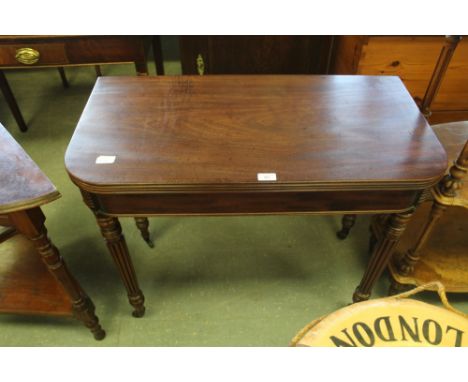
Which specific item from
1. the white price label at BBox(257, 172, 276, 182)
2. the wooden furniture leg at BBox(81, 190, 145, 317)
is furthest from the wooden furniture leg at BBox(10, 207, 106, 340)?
the white price label at BBox(257, 172, 276, 182)

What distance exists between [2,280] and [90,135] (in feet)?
2.25

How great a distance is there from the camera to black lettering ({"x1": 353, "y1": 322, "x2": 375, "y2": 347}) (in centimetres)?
71

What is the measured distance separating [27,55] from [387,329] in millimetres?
1438

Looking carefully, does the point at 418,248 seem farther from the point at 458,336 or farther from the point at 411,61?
the point at 411,61

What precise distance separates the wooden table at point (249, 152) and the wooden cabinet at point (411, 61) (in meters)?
0.62

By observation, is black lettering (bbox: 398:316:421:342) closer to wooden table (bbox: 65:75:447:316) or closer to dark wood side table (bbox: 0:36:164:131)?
wooden table (bbox: 65:75:447:316)

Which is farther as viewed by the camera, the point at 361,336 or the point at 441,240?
the point at 441,240

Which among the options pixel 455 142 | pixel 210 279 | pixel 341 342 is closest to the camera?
pixel 341 342

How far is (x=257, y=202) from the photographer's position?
85 cm

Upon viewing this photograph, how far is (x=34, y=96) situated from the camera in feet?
7.71

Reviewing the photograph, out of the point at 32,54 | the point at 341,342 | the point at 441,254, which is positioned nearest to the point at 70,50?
the point at 32,54

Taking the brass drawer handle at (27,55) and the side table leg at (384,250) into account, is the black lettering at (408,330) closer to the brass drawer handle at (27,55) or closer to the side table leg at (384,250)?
the side table leg at (384,250)

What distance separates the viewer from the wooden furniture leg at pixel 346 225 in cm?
146

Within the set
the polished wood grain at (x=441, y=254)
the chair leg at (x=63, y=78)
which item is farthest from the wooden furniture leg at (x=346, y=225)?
the chair leg at (x=63, y=78)
